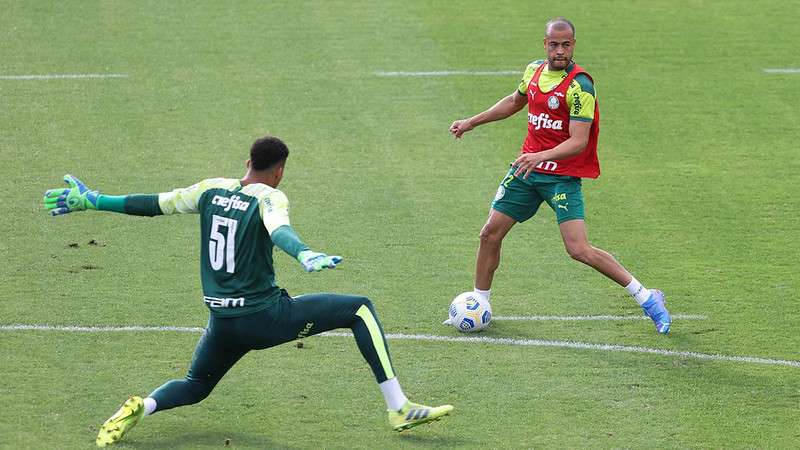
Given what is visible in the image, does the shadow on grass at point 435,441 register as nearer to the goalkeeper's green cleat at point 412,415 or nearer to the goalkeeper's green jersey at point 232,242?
the goalkeeper's green cleat at point 412,415

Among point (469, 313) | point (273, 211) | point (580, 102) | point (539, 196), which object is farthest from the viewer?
point (539, 196)

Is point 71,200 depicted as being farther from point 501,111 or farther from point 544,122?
point 501,111

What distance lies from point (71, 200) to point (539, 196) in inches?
149

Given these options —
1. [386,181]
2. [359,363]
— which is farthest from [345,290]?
[386,181]

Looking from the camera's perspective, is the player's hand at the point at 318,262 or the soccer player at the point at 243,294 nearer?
the player's hand at the point at 318,262

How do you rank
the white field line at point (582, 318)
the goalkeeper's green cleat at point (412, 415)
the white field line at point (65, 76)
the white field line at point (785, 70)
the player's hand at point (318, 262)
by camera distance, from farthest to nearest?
the white field line at point (785, 70) → the white field line at point (65, 76) → the white field line at point (582, 318) → the goalkeeper's green cleat at point (412, 415) → the player's hand at point (318, 262)

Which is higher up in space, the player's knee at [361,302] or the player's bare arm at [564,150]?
the player's bare arm at [564,150]

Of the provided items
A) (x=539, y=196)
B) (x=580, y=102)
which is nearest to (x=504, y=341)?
(x=539, y=196)

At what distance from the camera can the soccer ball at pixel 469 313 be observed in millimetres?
9930

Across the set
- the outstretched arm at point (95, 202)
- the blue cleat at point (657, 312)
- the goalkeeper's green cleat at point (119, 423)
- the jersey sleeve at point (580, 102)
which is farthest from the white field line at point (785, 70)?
the goalkeeper's green cleat at point (119, 423)

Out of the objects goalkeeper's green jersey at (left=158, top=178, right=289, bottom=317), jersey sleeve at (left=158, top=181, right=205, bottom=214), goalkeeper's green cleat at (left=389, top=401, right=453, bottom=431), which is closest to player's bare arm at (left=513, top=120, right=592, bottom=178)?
goalkeeper's green cleat at (left=389, top=401, right=453, bottom=431)

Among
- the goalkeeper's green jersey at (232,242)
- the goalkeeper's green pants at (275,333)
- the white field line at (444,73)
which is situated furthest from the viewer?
the white field line at (444,73)

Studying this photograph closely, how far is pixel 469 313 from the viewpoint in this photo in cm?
993

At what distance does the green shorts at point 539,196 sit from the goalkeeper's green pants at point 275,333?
2.37 metres
